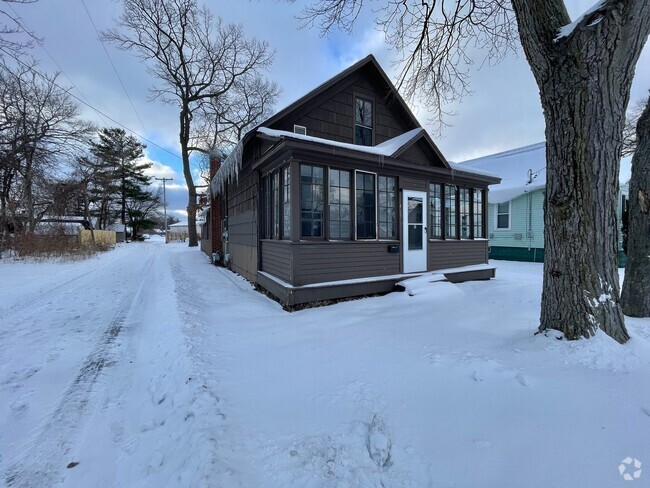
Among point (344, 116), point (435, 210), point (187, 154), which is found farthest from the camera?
point (187, 154)

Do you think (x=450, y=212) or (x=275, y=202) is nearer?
(x=275, y=202)

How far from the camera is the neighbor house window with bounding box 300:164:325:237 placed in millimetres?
6180

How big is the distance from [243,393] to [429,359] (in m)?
1.91

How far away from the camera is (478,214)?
945cm

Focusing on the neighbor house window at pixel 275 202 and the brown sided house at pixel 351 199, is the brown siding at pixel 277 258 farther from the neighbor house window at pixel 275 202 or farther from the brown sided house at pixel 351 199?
the neighbor house window at pixel 275 202

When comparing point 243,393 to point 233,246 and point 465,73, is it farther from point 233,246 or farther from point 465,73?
point 233,246


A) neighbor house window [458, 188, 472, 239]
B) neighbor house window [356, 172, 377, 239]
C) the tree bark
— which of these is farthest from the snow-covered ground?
the tree bark

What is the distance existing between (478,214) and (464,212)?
0.76 metres

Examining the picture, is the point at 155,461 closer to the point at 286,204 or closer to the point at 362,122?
the point at 286,204

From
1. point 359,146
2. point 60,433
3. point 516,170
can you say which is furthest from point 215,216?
point 516,170

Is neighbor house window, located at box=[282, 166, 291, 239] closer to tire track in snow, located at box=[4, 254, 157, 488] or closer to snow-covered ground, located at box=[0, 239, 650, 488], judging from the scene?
snow-covered ground, located at box=[0, 239, 650, 488]

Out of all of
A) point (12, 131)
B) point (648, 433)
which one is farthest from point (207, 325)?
point (12, 131)

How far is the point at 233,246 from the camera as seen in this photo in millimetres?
11414

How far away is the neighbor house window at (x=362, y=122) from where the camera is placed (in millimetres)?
8258
